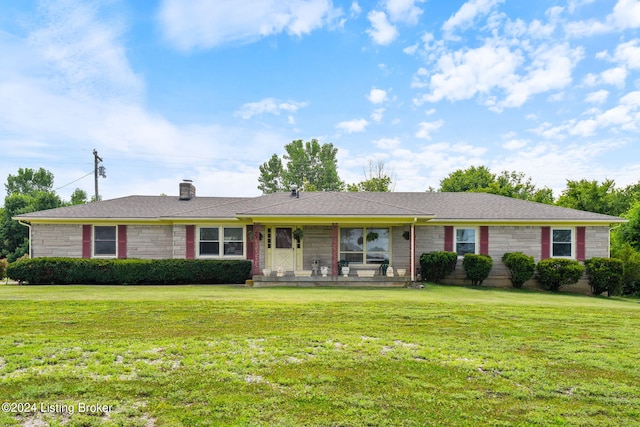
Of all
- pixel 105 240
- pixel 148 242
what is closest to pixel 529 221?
pixel 148 242

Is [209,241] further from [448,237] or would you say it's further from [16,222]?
[16,222]

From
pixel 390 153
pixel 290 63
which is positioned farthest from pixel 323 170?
pixel 290 63

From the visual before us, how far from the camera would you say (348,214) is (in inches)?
556

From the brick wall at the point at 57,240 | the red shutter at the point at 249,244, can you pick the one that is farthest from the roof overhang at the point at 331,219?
the brick wall at the point at 57,240

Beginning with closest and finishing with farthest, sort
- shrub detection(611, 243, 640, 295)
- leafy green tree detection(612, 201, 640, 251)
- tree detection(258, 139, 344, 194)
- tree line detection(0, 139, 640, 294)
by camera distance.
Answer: shrub detection(611, 243, 640, 295), leafy green tree detection(612, 201, 640, 251), tree line detection(0, 139, 640, 294), tree detection(258, 139, 344, 194)

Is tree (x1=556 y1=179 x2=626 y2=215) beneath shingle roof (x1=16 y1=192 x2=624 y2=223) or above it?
above

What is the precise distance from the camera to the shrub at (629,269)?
15.1m

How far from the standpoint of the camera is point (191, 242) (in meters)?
15.9

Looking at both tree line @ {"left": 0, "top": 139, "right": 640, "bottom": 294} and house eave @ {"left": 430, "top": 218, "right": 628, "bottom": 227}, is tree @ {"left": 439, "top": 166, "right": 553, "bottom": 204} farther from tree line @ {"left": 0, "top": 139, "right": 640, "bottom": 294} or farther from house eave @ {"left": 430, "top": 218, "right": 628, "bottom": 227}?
house eave @ {"left": 430, "top": 218, "right": 628, "bottom": 227}

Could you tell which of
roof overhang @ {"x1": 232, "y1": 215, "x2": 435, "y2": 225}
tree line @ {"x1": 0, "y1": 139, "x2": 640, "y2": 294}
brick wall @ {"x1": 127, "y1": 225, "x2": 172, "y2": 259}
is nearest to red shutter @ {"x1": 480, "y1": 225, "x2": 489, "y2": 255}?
roof overhang @ {"x1": 232, "y1": 215, "x2": 435, "y2": 225}

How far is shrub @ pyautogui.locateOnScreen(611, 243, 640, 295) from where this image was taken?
15062 mm

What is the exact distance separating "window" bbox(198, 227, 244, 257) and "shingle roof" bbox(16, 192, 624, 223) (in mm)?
809

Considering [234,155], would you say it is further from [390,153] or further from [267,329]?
[267,329]

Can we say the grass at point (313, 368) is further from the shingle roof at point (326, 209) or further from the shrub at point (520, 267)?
the shrub at point (520, 267)
